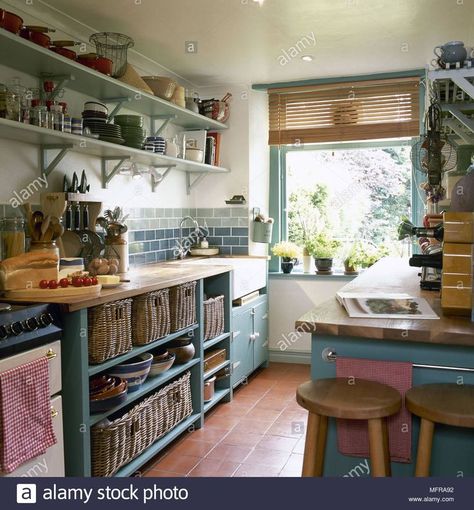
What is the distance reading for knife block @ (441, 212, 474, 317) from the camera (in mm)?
2023

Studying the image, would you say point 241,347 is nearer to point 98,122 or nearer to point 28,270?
point 98,122

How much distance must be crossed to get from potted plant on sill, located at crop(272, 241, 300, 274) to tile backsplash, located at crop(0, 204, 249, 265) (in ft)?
1.05

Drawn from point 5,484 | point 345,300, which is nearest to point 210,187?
point 345,300

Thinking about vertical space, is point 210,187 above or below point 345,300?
above

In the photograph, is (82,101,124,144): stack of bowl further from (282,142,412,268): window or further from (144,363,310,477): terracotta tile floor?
(282,142,412,268): window

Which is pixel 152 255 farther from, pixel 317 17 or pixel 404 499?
pixel 404 499

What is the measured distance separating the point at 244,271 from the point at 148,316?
161cm

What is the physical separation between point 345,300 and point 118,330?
1.08 meters

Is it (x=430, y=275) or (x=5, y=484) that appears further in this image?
(x=430, y=275)

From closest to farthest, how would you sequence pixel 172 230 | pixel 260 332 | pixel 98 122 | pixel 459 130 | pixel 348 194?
1. pixel 98 122
2. pixel 459 130
3. pixel 172 230
4. pixel 260 332
5. pixel 348 194

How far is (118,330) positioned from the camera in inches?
107

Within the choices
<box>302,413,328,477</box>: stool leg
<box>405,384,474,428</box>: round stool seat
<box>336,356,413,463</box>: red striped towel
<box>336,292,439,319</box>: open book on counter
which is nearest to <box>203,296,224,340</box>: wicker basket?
<box>336,292,439,319</box>: open book on counter

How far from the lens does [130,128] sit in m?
3.61

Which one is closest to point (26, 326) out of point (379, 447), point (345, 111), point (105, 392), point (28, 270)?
point (28, 270)
